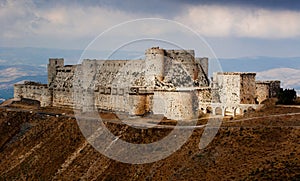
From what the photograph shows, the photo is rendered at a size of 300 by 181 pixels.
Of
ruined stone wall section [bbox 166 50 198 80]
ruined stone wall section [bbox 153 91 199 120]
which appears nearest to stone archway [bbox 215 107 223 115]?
ruined stone wall section [bbox 153 91 199 120]

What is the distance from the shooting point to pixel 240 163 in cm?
3897

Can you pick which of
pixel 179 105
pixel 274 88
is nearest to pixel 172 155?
pixel 179 105

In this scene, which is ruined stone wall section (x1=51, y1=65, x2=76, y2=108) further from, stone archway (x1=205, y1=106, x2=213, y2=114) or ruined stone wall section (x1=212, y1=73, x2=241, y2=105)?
ruined stone wall section (x1=212, y1=73, x2=241, y2=105)

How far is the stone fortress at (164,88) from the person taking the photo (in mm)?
60688

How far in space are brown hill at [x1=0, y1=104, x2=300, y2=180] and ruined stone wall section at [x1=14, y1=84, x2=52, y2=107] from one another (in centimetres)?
1581

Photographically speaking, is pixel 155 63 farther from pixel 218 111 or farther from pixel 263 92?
pixel 263 92

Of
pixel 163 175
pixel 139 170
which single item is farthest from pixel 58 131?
pixel 163 175

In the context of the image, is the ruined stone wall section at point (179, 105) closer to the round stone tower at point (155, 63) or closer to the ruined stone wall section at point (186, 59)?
the round stone tower at point (155, 63)

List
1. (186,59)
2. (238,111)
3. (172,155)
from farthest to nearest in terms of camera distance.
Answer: (186,59)
(238,111)
(172,155)

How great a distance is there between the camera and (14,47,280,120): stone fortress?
199 ft

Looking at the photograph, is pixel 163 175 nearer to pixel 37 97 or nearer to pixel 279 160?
pixel 279 160

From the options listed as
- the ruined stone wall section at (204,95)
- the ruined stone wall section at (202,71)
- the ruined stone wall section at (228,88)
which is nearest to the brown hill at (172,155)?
the ruined stone wall section at (228,88)

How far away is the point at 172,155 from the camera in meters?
45.7

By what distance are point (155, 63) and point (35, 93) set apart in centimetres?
3264
